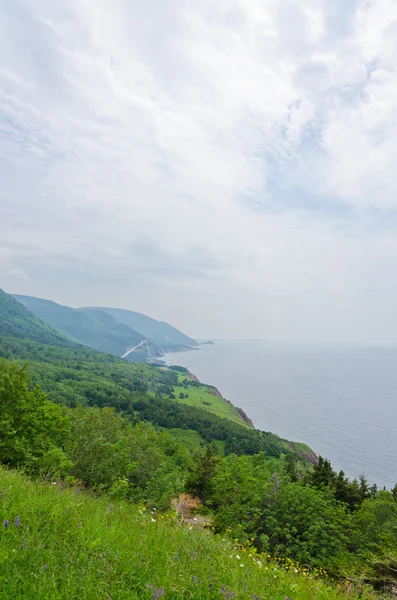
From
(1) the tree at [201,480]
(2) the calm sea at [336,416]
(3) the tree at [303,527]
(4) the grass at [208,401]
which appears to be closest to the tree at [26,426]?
(1) the tree at [201,480]

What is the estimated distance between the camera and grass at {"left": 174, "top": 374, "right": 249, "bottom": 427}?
128 metres

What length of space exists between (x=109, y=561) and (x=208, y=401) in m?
152

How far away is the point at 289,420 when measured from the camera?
383ft

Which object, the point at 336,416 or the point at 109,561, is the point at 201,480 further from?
the point at 336,416

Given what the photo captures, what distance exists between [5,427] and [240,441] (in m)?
88.7

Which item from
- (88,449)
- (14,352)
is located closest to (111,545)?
(88,449)

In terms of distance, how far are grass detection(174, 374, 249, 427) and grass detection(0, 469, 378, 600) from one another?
395 feet

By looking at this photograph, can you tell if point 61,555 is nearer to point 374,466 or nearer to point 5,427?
point 5,427

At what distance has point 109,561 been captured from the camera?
14.2 feet

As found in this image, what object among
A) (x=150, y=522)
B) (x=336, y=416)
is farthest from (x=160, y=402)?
(x=150, y=522)


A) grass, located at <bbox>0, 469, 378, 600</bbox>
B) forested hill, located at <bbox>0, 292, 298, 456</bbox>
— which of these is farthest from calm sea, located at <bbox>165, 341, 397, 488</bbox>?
grass, located at <bbox>0, 469, 378, 600</bbox>

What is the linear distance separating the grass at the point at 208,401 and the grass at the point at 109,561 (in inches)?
4735

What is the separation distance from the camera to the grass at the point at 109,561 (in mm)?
3682

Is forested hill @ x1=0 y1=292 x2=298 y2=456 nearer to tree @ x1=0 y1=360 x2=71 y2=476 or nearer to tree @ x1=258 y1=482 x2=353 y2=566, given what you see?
tree @ x1=0 y1=360 x2=71 y2=476
